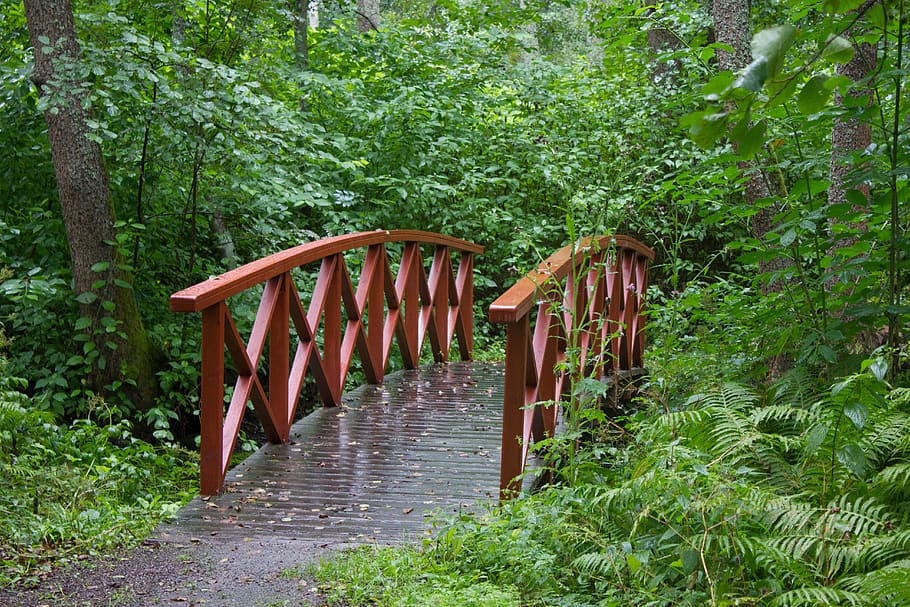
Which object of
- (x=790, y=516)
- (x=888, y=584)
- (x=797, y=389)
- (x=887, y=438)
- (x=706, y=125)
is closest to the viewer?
(x=706, y=125)

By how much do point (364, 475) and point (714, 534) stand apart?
2.33 m

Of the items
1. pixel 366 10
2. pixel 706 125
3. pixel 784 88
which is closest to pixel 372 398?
pixel 784 88

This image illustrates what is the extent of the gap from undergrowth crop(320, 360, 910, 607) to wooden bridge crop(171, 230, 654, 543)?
1.53ft

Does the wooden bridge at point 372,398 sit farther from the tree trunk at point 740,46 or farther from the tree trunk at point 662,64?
the tree trunk at point 662,64

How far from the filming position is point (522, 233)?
4746 mm

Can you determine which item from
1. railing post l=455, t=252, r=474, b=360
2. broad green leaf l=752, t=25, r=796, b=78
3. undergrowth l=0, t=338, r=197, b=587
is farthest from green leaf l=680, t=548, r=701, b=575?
railing post l=455, t=252, r=474, b=360

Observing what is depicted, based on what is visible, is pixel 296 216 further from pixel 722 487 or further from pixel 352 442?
pixel 722 487

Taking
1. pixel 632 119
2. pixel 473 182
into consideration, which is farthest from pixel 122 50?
pixel 632 119

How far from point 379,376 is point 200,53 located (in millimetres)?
2994

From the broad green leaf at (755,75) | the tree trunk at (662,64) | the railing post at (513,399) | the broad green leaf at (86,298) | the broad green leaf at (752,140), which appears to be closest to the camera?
the broad green leaf at (755,75)

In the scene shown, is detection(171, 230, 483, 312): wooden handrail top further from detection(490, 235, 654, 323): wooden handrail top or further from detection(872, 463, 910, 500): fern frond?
detection(872, 463, 910, 500): fern frond

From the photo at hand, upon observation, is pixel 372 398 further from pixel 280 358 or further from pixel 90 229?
pixel 90 229

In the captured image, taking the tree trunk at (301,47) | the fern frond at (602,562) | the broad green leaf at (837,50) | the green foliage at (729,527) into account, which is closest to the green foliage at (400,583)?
the green foliage at (729,527)

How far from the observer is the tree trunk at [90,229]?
580 cm
